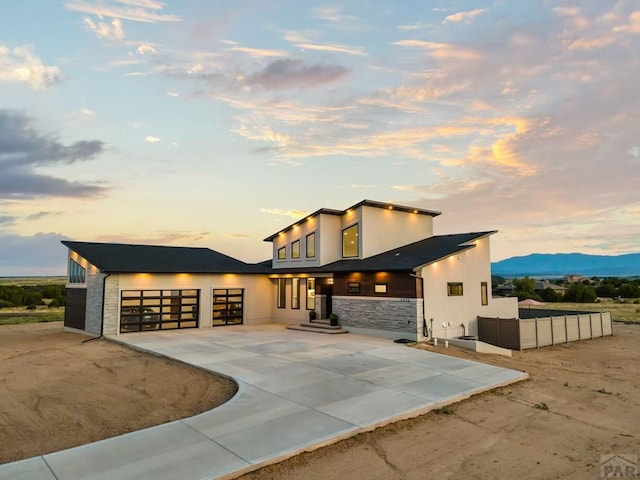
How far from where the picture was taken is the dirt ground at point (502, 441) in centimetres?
523

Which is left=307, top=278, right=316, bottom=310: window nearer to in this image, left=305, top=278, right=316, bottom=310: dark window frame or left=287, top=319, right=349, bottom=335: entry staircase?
left=305, top=278, right=316, bottom=310: dark window frame

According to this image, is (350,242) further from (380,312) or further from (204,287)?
(204,287)

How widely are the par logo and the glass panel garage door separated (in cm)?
1830

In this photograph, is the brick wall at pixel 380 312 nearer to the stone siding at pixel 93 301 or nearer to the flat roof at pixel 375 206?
the flat roof at pixel 375 206

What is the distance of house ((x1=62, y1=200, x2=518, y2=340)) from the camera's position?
1670 cm

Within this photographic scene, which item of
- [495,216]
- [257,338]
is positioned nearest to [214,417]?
[257,338]

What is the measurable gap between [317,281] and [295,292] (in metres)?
2.03

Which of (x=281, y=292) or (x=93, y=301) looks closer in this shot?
(x=93, y=301)

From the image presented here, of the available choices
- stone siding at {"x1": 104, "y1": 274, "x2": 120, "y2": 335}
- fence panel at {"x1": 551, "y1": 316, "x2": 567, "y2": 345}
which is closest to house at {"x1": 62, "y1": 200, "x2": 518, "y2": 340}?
stone siding at {"x1": 104, "y1": 274, "x2": 120, "y2": 335}

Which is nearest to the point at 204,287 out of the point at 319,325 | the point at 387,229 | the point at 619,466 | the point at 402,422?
the point at 319,325

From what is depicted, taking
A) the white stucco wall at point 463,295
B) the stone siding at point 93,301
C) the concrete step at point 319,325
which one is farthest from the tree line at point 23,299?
the white stucco wall at point 463,295

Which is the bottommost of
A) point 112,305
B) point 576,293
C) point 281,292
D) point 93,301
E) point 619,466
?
point 619,466

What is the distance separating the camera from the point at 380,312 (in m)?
17.1

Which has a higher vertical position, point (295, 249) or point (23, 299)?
point (295, 249)
